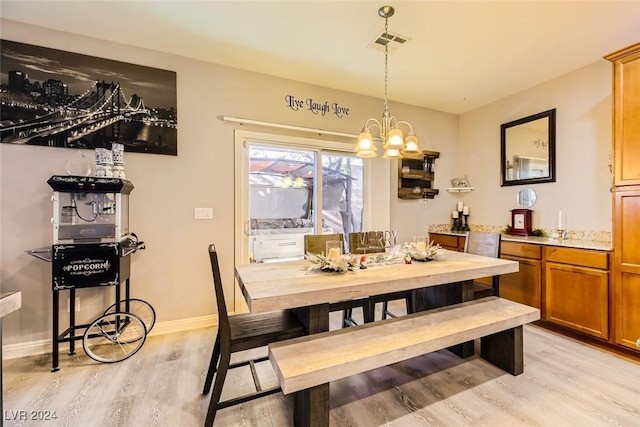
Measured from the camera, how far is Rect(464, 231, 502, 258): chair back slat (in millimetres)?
2887

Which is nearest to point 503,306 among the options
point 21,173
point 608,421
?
point 608,421

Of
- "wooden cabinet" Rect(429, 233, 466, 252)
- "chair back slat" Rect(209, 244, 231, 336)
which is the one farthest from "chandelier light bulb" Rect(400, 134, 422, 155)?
"wooden cabinet" Rect(429, 233, 466, 252)

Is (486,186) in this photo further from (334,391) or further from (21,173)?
(21,173)

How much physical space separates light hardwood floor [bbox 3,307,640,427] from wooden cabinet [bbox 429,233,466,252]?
1590 mm

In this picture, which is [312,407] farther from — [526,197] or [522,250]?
[526,197]

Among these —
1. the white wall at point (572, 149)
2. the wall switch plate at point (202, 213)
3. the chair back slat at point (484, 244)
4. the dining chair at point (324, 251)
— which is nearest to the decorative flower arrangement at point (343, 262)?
the dining chair at point (324, 251)

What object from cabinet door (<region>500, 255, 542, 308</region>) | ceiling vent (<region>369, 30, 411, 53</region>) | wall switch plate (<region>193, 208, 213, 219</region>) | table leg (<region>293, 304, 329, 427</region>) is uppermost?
ceiling vent (<region>369, 30, 411, 53</region>)

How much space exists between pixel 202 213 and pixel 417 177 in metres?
3.05

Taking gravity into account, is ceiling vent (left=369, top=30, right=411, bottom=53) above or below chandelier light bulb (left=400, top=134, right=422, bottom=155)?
above

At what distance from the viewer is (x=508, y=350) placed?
2.13 metres

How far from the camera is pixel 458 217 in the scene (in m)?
4.47

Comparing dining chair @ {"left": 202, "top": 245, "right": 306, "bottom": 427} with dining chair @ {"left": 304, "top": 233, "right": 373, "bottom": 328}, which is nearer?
dining chair @ {"left": 202, "top": 245, "right": 306, "bottom": 427}

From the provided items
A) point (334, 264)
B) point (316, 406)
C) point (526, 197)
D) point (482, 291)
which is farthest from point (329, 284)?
point (526, 197)

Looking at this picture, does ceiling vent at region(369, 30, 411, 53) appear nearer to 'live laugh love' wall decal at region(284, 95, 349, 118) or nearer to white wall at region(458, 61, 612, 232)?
'live laugh love' wall decal at region(284, 95, 349, 118)
